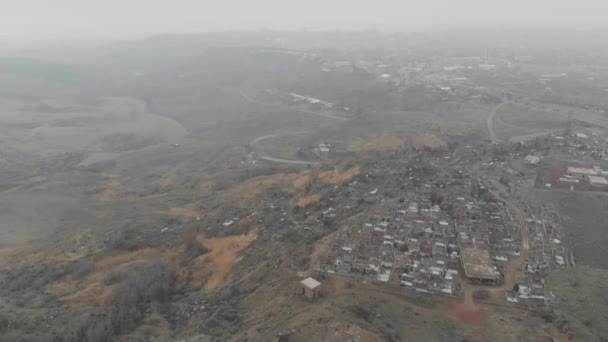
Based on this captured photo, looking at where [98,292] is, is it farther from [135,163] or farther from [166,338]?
[135,163]

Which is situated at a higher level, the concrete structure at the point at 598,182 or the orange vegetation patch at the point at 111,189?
the concrete structure at the point at 598,182

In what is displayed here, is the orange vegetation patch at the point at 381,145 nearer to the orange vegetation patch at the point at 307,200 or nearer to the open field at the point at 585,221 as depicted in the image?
the orange vegetation patch at the point at 307,200

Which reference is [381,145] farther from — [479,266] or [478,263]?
[479,266]

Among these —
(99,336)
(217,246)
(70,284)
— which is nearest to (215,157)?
(217,246)

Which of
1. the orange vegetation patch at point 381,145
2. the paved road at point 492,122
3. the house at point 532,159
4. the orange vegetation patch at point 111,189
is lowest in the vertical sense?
the orange vegetation patch at point 111,189

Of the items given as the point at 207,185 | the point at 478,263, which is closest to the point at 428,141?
the point at 207,185

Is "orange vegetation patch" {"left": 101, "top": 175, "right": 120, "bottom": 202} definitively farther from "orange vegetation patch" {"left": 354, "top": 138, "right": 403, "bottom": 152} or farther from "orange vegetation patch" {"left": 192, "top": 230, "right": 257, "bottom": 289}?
"orange vegetation patch" {"left": 354, "top": 138, "right": 403, "bottom": 152}

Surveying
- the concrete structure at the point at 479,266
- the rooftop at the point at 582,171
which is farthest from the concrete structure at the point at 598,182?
the concrete structure at the point at 479,266

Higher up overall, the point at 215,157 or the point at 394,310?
the point at 394,310

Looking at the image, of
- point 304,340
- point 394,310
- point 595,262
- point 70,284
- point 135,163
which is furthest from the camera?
point 135,163
